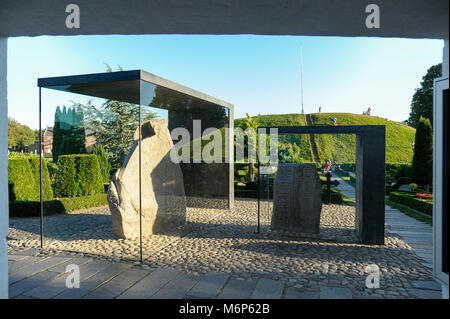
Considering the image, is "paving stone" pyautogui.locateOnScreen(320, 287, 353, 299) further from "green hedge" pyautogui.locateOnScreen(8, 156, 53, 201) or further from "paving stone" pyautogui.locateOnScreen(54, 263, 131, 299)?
"green hedge" pyautogui.locateOnScreen(8, 156, 53, 201)

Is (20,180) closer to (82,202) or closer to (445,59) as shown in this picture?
(82,202)

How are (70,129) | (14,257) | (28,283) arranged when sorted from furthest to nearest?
(70,129)
(14,257)
(28,283)

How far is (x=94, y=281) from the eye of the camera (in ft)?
15.1

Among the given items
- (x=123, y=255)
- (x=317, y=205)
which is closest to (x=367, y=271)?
(x=317, y=205)

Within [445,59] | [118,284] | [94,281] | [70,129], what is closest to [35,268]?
[94,281]

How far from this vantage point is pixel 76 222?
337 inches

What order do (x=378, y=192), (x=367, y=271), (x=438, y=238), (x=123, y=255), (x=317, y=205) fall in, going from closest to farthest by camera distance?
(x=438, y=238), (x=367, y=271), (x=123, y=255), (x=378, y=192), (x=317, y=205)

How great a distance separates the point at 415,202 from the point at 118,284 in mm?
11353

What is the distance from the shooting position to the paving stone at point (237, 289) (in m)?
4.08

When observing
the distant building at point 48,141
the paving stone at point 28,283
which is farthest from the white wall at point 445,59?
the distant building at point 48,141

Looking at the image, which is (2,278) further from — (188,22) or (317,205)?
(317,205)

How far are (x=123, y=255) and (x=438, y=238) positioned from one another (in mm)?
5339

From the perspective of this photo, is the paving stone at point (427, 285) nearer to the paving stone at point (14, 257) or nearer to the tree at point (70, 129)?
the paving stone at point (14, 257)

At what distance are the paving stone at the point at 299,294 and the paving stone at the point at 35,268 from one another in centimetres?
432
